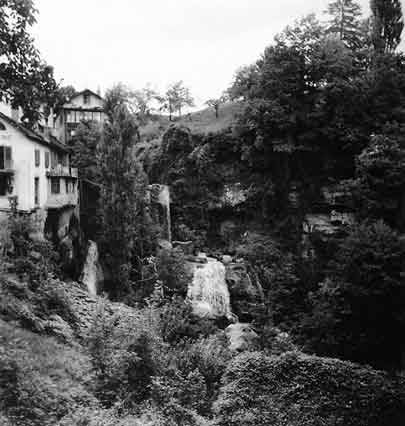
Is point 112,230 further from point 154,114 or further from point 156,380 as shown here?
point 154,114

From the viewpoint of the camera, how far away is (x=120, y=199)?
2642 centimetres

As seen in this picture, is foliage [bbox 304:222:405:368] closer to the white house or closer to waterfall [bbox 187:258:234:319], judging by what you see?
waterfall [bbox 187:258:234:319]

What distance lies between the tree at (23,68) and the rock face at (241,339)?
13.0 m

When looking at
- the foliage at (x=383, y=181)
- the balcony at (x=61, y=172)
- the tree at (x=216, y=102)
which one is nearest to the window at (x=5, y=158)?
the balcony at (x=61, y=172)

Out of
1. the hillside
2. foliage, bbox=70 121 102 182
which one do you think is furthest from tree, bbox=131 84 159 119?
foliage, bbox=70 121 102 182

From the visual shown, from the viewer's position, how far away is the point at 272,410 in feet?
31.8

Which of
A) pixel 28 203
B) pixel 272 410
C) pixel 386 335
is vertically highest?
pixel 28 203

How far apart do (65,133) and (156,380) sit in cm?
3543

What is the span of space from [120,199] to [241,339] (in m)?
12.1

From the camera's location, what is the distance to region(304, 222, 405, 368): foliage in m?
19.9

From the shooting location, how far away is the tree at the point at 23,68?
7.82m

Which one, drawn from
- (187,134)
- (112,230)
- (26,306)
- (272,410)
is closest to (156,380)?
(272,410)

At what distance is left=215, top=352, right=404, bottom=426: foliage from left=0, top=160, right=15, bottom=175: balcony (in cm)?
1724

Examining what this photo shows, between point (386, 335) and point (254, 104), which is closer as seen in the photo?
point (386, 335)
